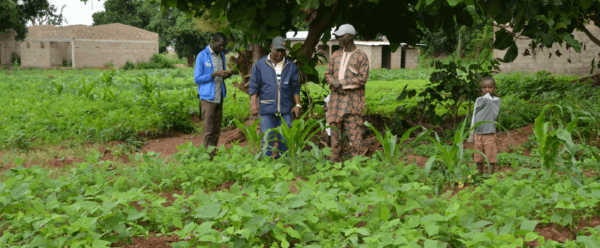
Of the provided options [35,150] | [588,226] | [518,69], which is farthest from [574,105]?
[518,69]

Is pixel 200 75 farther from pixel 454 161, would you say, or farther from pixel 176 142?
pixel 454 161

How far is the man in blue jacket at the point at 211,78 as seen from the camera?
5629 millimetres

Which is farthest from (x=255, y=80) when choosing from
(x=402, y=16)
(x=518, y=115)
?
(x=518, y=115)

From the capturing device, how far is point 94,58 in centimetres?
2995

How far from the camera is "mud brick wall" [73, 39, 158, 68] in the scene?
2931 centimetres

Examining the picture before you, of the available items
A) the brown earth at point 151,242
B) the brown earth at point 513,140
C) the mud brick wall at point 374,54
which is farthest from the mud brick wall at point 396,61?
the brown earth at point 151,242

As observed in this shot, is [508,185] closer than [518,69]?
Yes

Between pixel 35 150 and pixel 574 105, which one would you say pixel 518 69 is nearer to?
pixel 574 105

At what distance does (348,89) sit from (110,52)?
2898 centimetres

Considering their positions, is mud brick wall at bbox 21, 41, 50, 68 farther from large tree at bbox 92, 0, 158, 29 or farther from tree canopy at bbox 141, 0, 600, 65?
tree canopy at bbox 141, 0, 600, 65

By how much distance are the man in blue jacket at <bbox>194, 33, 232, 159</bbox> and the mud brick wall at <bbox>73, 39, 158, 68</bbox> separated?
2692 cm

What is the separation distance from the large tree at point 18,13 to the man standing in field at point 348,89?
2270 centimetres

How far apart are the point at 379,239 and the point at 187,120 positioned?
6.30 metres

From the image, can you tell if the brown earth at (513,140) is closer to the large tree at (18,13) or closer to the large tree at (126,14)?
the large tree at (18,13)
